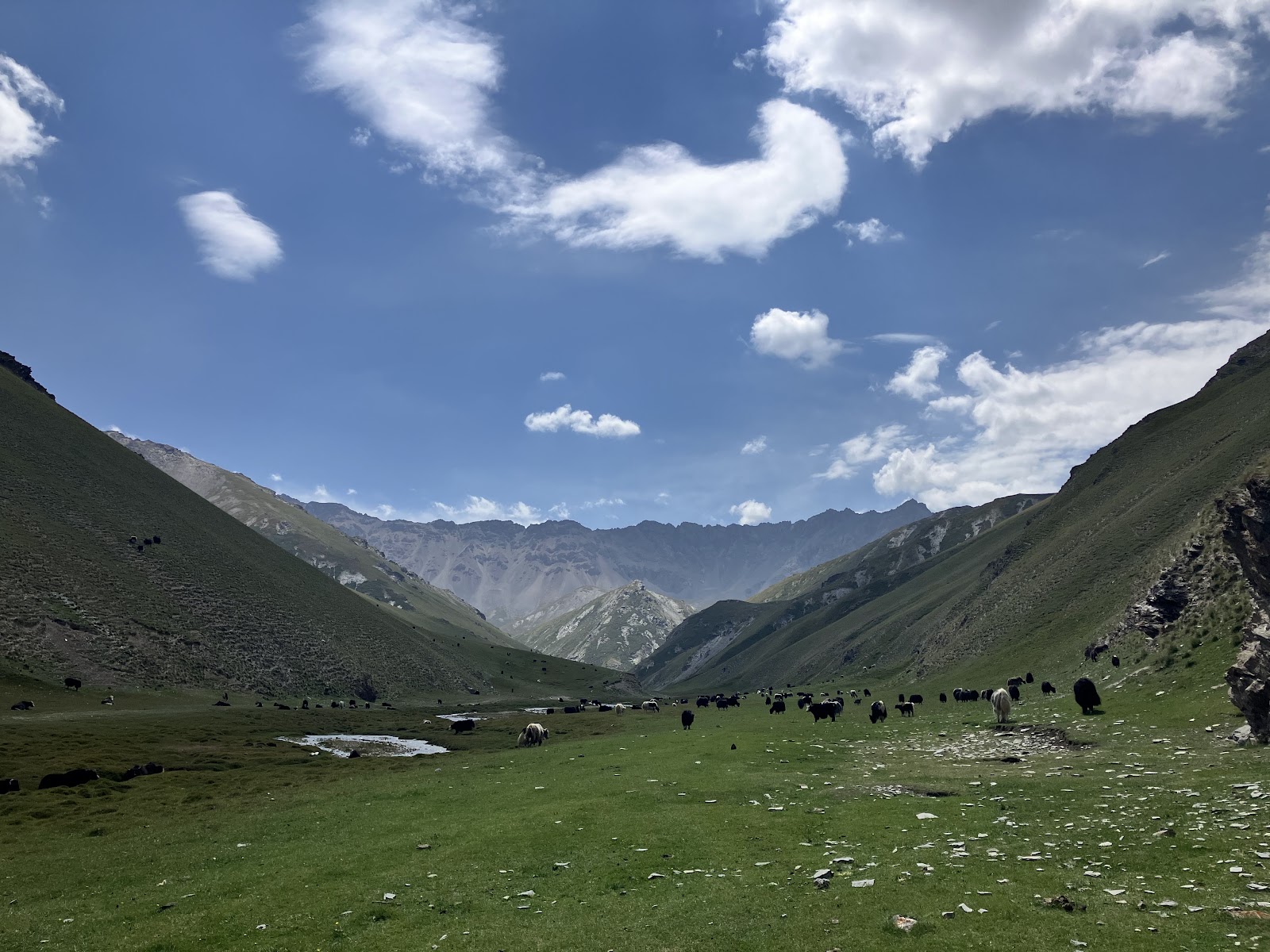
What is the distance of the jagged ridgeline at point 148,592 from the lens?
106m

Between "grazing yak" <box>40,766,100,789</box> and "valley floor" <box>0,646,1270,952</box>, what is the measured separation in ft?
3.89

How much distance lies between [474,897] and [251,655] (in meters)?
129

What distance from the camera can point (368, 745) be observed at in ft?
248

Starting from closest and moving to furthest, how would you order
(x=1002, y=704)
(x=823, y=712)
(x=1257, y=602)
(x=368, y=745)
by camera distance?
(x=1257, y=602), (x=1002, y=704), (x=823, y=712), (x=368, y=745)

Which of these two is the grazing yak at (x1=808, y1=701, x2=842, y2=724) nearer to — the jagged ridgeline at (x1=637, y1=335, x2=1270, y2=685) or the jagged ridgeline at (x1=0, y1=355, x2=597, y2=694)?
the jagged ridgeline at (x1=637, y1=335, x2=1270, y2=685)

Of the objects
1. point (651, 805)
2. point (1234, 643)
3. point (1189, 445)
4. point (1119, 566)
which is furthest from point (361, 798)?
point (1189, 445)

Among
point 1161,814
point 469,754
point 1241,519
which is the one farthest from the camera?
point 469,754

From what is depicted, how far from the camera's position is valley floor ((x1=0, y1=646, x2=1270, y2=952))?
1641cm

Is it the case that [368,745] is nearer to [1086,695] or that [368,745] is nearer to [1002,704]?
[1002,704]

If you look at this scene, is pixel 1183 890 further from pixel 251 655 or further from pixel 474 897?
pixel 251 655

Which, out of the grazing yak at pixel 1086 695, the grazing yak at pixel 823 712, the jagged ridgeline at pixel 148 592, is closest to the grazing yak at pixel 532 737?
the grazing yak at pixel 823 712

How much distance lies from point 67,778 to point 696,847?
43778mm

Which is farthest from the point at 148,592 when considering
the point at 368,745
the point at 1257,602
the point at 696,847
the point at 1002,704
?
the point at 1257,602

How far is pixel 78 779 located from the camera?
146ft
